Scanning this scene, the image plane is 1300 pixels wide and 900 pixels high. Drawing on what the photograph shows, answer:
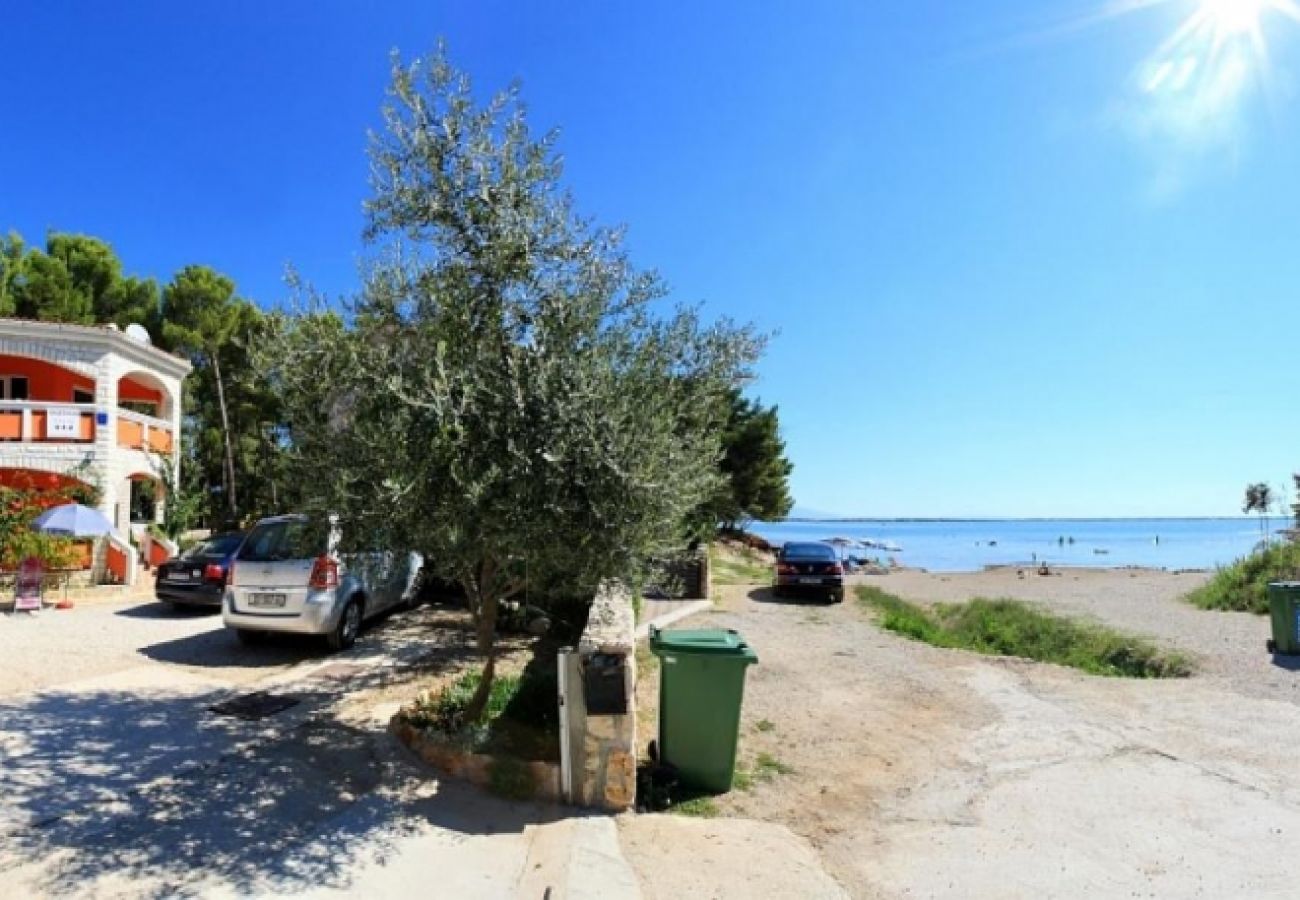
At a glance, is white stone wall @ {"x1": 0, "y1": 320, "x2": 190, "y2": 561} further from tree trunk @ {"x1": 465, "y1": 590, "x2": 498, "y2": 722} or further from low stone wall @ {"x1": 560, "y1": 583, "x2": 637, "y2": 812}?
low stone wall @ {"x1": 560, "y1": 583, "x2": 637, "y2": 812}

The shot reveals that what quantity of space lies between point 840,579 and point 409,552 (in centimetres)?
1442

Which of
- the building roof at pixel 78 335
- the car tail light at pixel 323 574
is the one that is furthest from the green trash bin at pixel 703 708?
the building roof at pixel 78 335

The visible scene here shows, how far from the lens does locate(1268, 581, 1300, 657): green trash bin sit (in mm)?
10648

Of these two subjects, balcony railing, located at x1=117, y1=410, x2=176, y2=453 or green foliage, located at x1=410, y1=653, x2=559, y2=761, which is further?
balcony railing, located at x1=117, y1=410, x2=176, y2=453

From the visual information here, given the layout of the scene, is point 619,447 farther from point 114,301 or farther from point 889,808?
point 114,301

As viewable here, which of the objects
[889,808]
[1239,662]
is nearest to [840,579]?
[1239,662]

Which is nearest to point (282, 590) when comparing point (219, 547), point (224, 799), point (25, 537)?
point (224, 799)

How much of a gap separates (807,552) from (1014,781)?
13334 mm

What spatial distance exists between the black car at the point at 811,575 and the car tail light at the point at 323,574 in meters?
11.6

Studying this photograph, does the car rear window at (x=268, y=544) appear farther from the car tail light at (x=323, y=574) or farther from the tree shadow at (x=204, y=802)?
the tree shadow at (x=204, y=802)

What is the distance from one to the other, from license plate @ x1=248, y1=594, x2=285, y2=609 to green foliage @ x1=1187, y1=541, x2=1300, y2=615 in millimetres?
17643

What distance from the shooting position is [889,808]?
5266 millimetres

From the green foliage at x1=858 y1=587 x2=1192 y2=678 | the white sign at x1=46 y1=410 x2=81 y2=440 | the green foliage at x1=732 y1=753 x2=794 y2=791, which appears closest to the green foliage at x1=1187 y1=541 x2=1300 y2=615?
the green foliage at x1=858 y1=587 x2=1192 y2=678

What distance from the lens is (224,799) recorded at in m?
5.04
